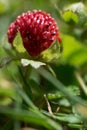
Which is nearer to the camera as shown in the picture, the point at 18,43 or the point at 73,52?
the point at 18,43

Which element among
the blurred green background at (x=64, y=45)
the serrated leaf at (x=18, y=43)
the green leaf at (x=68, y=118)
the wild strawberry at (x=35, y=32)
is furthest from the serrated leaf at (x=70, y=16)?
the green leaf at (x=68, y=118)

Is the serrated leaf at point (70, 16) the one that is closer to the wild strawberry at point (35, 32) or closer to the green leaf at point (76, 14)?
the green leaf at point (76, 14)

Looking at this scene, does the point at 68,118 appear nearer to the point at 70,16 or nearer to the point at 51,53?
the point at 51,53

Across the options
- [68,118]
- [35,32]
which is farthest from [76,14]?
[68,118]

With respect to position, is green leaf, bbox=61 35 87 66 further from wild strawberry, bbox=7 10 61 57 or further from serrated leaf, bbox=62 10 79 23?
wild strawberry, bbox=7 10 61 57

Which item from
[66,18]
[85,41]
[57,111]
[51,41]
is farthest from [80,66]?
[57,111]

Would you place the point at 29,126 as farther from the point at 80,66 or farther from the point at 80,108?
the point at 80,66
